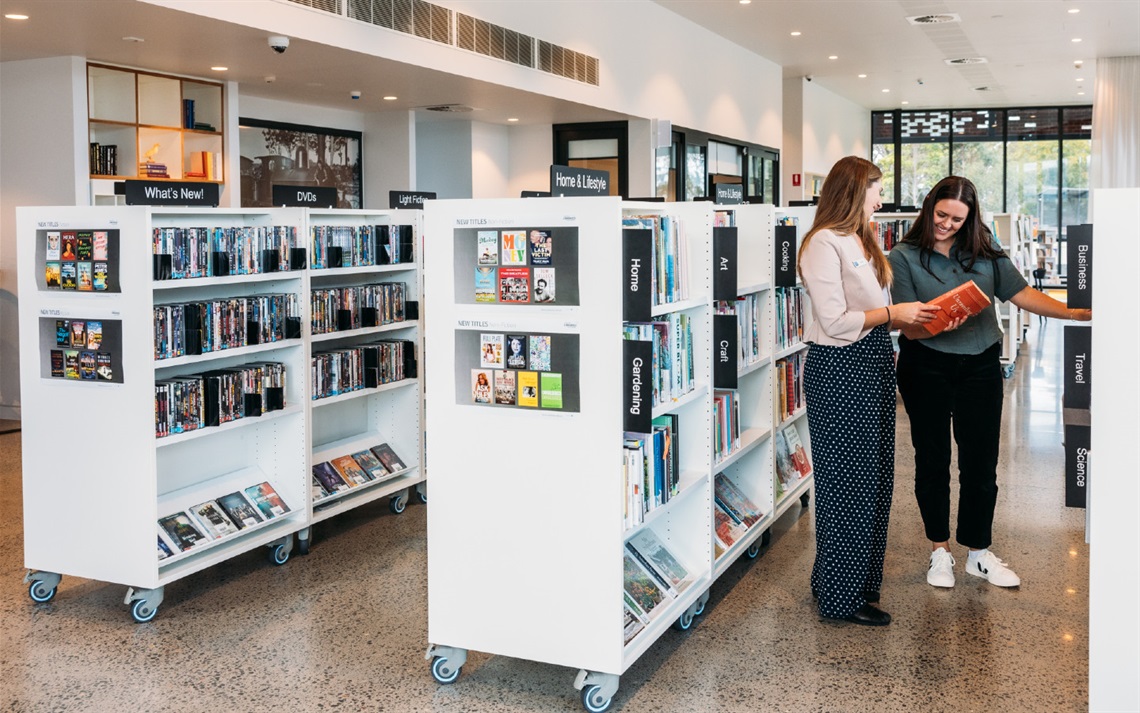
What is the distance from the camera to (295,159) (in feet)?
36.7

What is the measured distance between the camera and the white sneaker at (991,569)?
4.40 meters

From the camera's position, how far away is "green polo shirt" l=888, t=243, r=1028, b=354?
413 cm

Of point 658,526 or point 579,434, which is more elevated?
point 579,434

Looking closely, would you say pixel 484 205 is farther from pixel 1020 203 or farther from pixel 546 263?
pixel 1020 203

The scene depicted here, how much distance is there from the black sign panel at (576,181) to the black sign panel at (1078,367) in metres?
1.53

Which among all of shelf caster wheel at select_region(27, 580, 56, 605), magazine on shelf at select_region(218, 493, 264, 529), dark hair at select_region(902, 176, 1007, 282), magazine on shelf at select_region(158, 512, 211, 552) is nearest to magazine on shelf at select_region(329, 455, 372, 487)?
magazine on shelf at select_region(218, 493, 264, 529)

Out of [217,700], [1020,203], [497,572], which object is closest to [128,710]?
[217,700]

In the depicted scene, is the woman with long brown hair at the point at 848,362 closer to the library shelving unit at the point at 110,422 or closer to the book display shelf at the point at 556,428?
the book display shelf at the point at 556,428

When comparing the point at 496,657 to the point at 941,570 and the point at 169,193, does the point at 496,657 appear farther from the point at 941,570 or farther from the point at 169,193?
the point at 169,193

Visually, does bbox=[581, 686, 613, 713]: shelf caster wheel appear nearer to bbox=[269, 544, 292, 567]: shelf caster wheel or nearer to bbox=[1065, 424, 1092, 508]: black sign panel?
bbox=[1065, 424, 1092, 508]: black sign panel

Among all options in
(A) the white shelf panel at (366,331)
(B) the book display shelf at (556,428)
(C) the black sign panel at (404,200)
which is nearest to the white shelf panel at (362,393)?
(A) the white shelf panel at (366,331)

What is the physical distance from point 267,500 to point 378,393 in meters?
1.06

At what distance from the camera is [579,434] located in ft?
10.6

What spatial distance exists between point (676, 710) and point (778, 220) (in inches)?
104
